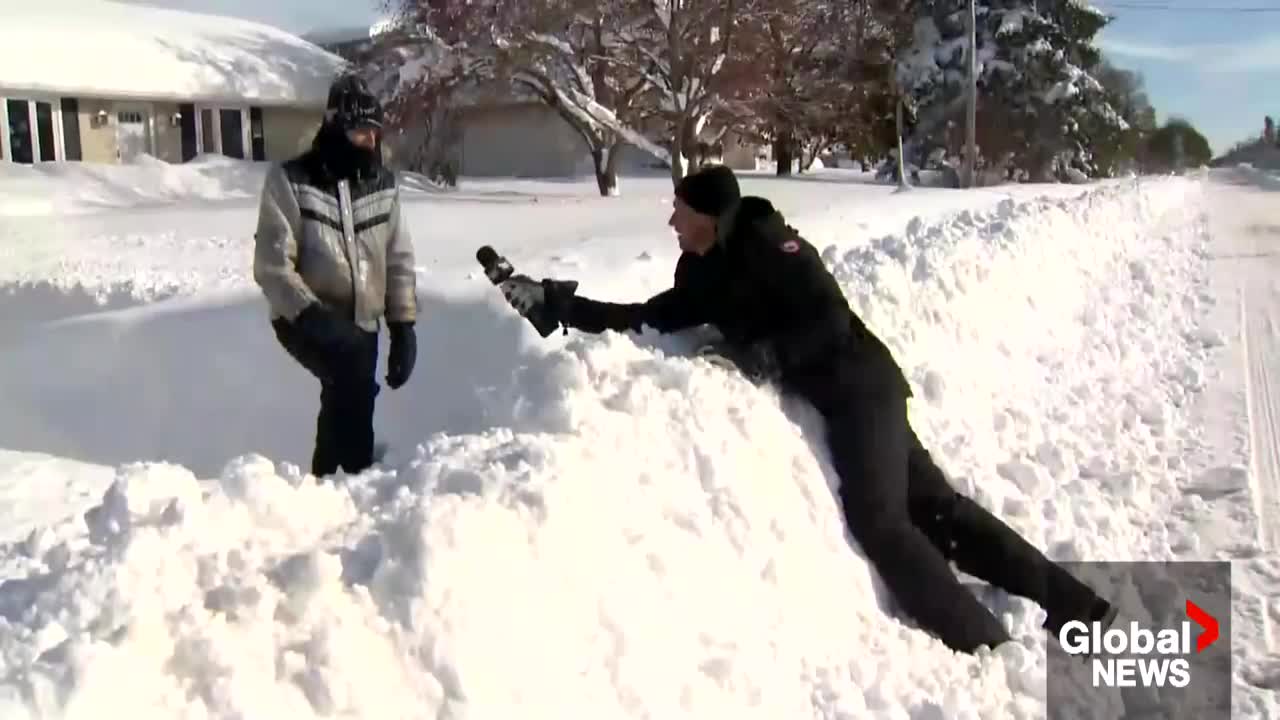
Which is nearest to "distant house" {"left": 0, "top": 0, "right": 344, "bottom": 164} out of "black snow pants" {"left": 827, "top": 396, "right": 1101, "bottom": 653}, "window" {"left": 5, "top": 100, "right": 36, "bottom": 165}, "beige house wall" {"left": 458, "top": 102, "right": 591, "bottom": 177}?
"window" {"left": 5, "top": 100, "right": 36, "bottom": 165}

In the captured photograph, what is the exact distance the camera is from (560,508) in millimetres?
2859

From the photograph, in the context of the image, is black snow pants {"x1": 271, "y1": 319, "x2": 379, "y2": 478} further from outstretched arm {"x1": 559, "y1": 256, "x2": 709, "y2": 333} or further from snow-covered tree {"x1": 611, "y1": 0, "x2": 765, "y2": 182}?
snow-covered tree {"x1": 611, "y1": 0, "x2": 765, "y2": 182}

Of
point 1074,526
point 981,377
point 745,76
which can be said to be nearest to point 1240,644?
point 1074,526

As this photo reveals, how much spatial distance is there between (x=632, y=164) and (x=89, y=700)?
39528 mm

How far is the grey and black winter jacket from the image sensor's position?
4.23 m

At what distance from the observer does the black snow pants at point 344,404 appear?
14.5 ft

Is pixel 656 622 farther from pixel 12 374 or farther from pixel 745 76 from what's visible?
pixel 745 76

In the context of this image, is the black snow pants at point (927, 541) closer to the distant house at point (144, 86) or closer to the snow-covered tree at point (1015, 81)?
the distant house at point (144, 86)

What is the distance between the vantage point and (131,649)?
2068 mm

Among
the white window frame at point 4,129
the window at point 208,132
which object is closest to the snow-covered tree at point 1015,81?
the window at point 208,132

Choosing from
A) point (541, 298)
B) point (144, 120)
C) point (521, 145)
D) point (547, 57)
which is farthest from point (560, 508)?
point (521, 145)

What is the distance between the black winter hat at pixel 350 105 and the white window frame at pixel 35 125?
24.2 m

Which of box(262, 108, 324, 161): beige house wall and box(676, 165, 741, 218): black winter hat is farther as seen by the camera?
box(262, 108, 324, 161): beige house wall

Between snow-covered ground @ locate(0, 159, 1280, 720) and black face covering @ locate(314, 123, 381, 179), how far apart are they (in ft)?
3.33
